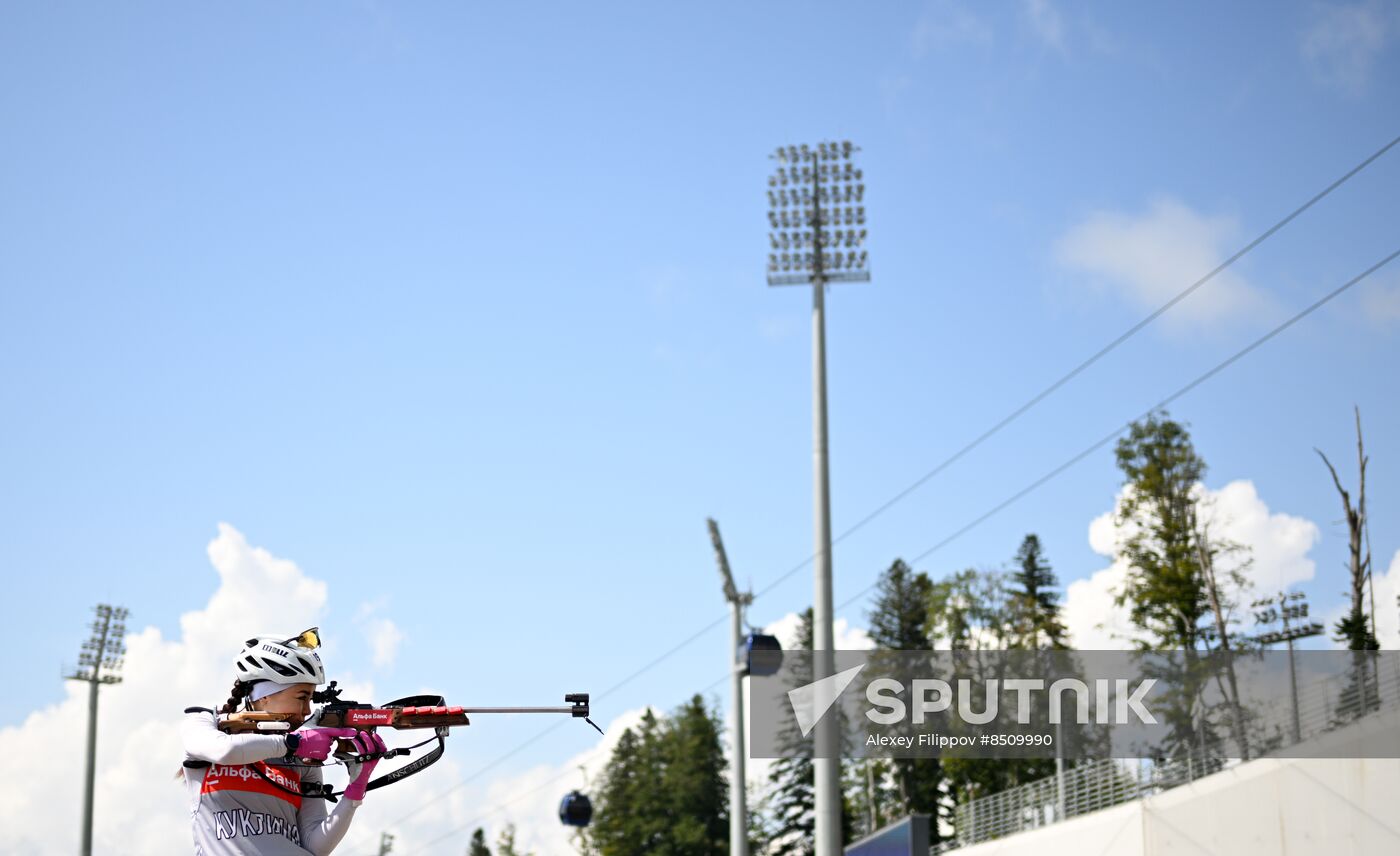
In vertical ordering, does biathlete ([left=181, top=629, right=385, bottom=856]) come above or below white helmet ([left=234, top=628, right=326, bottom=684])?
below

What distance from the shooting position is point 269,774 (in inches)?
222

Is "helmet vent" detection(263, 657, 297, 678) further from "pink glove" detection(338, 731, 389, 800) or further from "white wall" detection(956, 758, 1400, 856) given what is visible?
"white wall" detection(956, 758, 1400, 856)

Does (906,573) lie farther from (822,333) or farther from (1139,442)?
(822,333)

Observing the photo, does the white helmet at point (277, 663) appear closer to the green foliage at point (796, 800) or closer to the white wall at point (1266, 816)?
the white wall at point (1266, 816)

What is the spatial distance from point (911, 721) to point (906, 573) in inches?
482

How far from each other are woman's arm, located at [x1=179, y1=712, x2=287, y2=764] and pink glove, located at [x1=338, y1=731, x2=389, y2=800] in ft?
0.93

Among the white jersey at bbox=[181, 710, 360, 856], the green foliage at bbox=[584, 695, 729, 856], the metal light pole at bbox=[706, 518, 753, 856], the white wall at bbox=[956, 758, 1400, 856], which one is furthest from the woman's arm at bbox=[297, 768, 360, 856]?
the green foliage at bbox=[584, 695, 729, 856]

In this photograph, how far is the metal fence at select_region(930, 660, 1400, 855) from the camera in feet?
92.5

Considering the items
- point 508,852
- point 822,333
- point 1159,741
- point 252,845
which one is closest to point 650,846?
point 508,852

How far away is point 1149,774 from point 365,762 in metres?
29.2

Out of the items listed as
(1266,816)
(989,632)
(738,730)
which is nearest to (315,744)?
(738,730)

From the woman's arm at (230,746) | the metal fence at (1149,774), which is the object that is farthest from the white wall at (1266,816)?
the woman's arm at (230,746)

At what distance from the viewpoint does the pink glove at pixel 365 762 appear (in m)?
5.56

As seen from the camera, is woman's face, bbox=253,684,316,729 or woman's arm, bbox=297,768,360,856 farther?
woman's face, bbox=253,684,316,729
